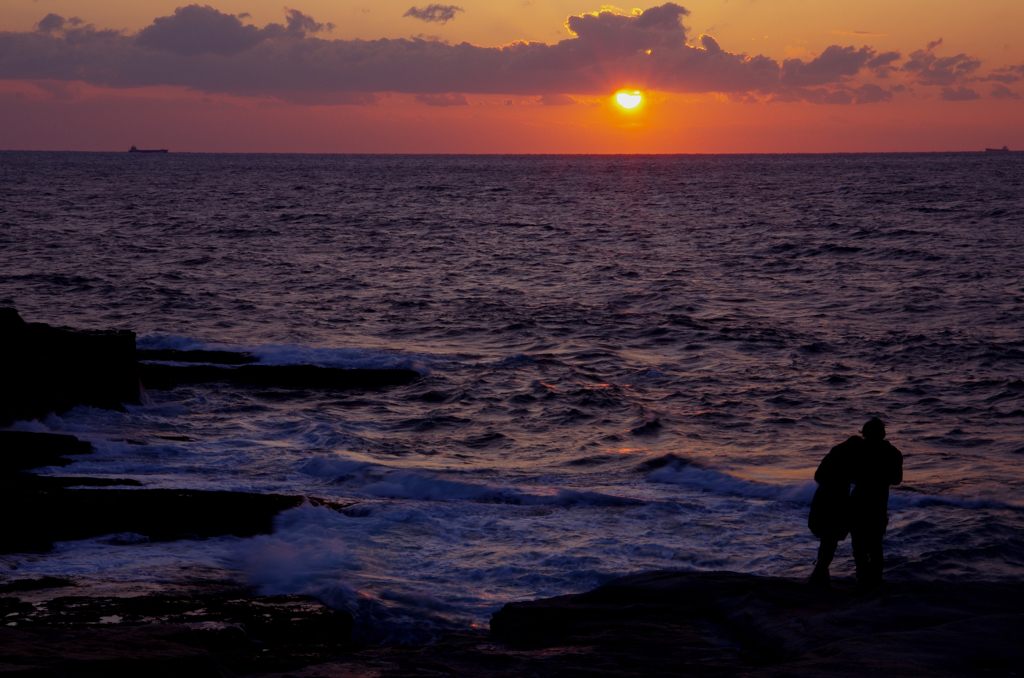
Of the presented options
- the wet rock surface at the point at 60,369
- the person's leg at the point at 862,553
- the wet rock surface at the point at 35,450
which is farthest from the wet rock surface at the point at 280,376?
the person's leg at the point at 862,553

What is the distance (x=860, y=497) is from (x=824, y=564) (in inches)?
26.3

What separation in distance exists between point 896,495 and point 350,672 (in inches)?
313

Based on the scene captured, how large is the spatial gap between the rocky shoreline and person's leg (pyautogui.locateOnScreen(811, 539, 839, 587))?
0.23 meters

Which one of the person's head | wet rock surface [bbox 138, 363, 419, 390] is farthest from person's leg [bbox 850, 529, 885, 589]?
wet rock surface [bbox 138, 363, 419, 390]

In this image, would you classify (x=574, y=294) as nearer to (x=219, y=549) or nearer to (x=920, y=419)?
(x=920, y=419)

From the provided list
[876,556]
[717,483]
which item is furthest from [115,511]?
[717,483]

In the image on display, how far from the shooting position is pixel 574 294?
94.9ft

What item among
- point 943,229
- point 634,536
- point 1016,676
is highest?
point 943,229

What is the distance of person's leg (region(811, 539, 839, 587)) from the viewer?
24.5 ft

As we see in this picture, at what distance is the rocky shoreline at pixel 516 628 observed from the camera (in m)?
5.14

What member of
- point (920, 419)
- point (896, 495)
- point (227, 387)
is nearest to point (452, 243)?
point (227, 387)

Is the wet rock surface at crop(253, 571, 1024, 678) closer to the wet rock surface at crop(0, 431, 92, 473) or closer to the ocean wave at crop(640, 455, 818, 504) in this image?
the ocean wave at crop(640, 455, 818, 504)

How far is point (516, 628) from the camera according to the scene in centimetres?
666

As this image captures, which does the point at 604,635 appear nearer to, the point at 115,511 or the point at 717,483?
the point at 115,511
